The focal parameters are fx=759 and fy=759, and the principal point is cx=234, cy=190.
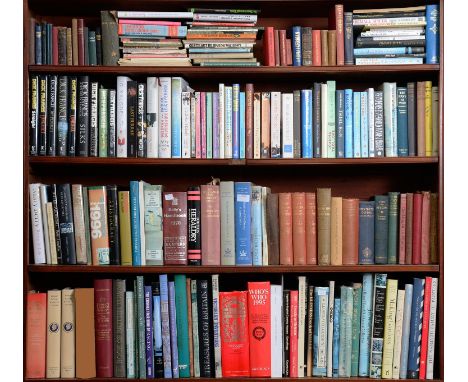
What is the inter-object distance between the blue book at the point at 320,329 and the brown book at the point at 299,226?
0.46 ft

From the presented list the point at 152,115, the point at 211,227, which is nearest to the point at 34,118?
the point at 152,115

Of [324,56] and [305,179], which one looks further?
[305,179]

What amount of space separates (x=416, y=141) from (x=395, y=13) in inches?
20.0

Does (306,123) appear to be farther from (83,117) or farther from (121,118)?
(83,117)

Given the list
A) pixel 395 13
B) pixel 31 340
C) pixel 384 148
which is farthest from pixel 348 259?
pixel 31 340

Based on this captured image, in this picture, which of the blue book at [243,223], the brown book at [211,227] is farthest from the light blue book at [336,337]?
the brown book at [211,227]

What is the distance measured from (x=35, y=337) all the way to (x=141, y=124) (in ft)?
3.04

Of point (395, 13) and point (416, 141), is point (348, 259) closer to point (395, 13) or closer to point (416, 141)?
point (416, 141)

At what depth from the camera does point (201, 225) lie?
2955mm

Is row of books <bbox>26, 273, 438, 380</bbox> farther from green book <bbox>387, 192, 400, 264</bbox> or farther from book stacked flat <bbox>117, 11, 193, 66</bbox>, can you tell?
book stacked flat <bbox>117, 11, 193, 66</bbox>

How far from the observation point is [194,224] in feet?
9.70

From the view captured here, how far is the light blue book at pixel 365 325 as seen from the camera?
9.66 feet

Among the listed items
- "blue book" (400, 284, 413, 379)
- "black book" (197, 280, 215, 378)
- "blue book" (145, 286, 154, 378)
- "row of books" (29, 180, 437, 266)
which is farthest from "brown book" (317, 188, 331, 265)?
"blue book" (145, 286, 154, 378)

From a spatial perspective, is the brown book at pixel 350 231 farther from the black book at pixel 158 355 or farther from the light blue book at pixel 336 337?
the black book at pixel 158 355
